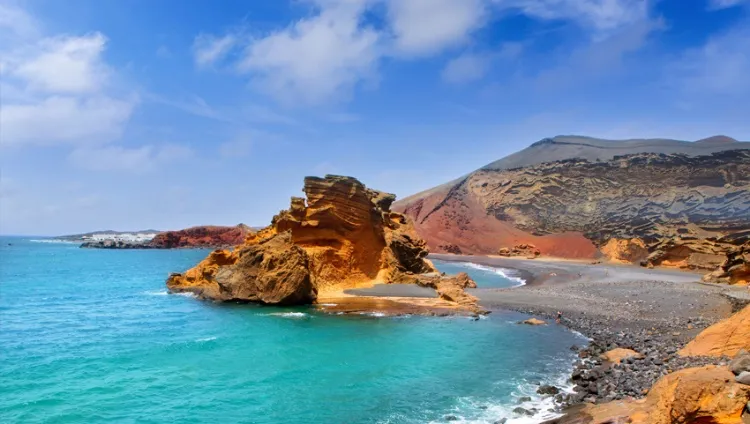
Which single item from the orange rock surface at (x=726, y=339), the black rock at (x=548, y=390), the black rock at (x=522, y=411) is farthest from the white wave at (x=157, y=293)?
the orange rock surface at (x=726, y=339)

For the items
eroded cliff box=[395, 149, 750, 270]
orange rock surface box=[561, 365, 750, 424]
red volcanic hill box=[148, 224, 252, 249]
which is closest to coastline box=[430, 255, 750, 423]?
orange rock surface box=[561, 365, 750, 424]

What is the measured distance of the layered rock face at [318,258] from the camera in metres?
25.3

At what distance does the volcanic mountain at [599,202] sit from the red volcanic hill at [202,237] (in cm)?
5610

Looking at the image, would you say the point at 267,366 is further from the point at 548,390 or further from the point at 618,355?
the point at 618,355

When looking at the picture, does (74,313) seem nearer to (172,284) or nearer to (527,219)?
(172,284)

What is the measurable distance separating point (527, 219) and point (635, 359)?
6725 centimetres

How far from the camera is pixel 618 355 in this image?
14.9 meters

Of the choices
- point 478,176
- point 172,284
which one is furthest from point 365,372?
point 478,176

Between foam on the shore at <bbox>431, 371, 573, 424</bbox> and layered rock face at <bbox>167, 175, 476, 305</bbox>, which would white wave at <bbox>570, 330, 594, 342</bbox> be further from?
layered rock face at <bbox>167, 175, 476, 305</bbox>

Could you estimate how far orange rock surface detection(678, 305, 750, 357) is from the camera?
12138mm

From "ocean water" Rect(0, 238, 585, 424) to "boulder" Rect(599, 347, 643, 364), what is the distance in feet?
3.80

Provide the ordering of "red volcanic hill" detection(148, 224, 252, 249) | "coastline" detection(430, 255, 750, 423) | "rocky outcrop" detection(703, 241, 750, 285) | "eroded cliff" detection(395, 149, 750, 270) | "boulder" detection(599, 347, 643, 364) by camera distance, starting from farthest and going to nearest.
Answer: "red volcanic hill" detection(148, 224, 252, 249), "eroded cliff" detection(395, 149, 750, 270), "rocky outcrop" detection(703, 241, 750, 285), "boulder" detection(599, 347, 643, 364), "coastline" detection(430, 255, 750, 423)

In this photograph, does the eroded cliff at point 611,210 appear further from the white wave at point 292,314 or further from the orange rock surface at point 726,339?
the white wave at point 292,314

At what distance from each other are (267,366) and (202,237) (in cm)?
12649
